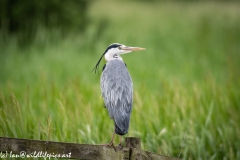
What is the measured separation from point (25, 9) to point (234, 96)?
6886 millimetres

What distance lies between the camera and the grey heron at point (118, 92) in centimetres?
245

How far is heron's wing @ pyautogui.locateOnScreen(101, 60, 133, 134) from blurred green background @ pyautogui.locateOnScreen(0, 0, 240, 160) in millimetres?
629

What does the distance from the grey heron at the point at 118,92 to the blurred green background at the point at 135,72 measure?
63cm

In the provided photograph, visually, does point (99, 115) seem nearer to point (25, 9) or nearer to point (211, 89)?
point (211, 89)

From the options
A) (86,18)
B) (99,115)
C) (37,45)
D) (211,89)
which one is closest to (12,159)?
(99,115)

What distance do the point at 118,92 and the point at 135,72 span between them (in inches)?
227

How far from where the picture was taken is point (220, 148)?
3898mm

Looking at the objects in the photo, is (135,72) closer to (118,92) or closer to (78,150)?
(118,92)

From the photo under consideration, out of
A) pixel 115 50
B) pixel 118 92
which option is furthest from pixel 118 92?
pixel 115 50

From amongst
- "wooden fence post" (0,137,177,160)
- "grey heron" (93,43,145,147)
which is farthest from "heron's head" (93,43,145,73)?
"wooden fence post" (0,137,177,160)

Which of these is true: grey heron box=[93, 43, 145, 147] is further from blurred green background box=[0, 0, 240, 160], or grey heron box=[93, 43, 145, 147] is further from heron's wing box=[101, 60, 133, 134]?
blurred green background box=[0, 0, 240, 160]

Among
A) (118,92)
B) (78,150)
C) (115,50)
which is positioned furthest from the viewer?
(115,50)

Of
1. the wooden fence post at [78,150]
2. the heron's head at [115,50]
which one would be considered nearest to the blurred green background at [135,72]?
the wooden fence post at [78,150]

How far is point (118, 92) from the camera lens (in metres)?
2.55
